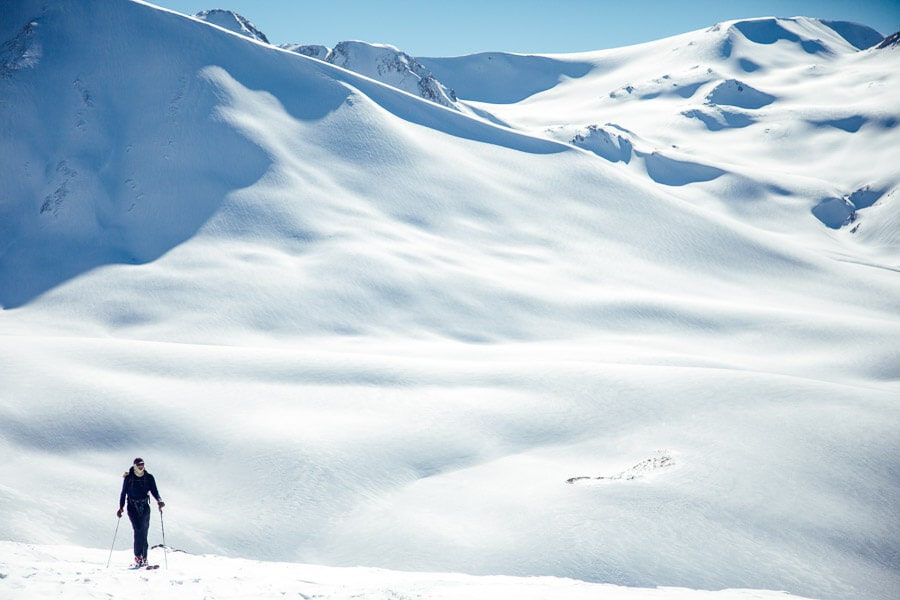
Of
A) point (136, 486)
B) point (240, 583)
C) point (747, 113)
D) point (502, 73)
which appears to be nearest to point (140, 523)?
point (136, 486)

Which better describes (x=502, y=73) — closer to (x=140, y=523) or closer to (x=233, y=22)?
(x=233, y=22)

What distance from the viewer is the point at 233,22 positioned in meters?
100

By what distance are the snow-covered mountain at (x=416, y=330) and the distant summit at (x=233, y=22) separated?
31.8 m

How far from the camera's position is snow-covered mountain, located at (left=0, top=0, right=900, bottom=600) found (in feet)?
61.6

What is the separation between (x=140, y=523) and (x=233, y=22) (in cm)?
10115

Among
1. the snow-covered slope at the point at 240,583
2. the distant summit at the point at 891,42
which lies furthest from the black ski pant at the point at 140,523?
the distant summit at the point at 891,42

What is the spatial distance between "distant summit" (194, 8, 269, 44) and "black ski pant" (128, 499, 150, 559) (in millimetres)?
97408

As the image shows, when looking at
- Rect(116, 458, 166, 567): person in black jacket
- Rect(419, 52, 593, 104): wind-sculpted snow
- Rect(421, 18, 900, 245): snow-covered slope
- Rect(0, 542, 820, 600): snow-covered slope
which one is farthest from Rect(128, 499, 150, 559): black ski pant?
Rect(419, 52, 593, 104): wind-sculpted snow

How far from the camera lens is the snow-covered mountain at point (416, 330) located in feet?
61.6

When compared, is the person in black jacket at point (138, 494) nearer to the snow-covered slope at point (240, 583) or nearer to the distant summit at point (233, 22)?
the snow-covered slope at point (240, 583)

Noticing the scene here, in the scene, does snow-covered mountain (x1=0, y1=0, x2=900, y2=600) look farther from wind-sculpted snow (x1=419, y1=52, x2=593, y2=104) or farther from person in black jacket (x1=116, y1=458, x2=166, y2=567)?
wind-sculpted snow (x1=419, y1=52, x2=593, y2=104)

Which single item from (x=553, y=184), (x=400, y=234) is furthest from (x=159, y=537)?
(x=553, y=184)

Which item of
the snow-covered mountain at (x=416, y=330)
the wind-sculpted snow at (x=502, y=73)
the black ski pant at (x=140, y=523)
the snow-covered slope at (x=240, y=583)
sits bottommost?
the snow-covered slope at (x=240, y=583)

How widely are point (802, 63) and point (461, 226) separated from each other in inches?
5454
